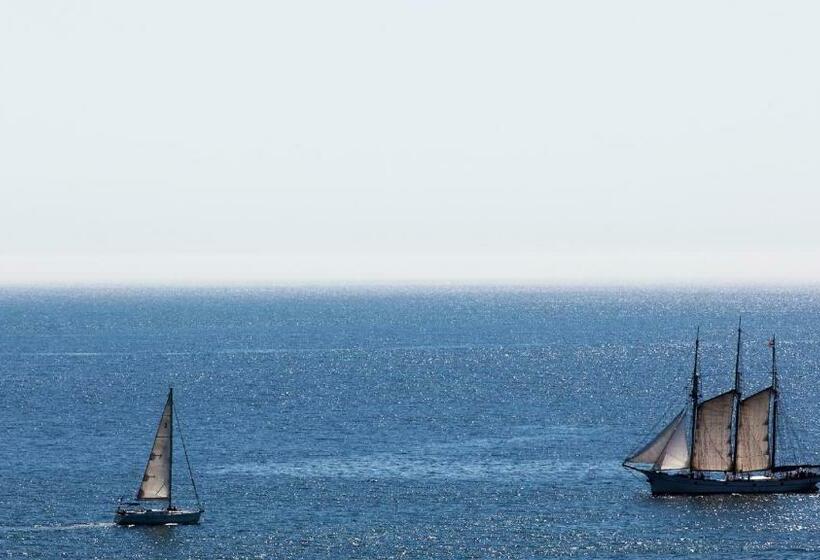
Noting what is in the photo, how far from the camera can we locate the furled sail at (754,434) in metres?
121

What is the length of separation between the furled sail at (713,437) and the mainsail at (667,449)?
10.4 feet

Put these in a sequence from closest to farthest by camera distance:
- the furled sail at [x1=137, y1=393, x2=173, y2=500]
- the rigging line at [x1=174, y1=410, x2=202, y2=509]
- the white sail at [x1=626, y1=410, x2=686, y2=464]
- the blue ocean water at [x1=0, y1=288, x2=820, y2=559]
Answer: the blue ocean water at [x1=0, y1=288, x2=820, y2=559] → the furled sail at [x1=137, y1=393, x2=173, y2=500] → the rigging line at [x1=174, y1=410, x2=202, y2=509] → the white sail at [x1=626, y1=410, x2=686, y2=464]

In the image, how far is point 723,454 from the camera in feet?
395

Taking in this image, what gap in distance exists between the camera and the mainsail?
11569 cm

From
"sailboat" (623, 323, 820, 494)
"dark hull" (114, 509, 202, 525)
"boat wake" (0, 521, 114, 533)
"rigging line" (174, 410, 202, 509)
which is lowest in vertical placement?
"boat wake" (0, 521, 114, 533)

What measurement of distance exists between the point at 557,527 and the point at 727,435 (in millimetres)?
25861

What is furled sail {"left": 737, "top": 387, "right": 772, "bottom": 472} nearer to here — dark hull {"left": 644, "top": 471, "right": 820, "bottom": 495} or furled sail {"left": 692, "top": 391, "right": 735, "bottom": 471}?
furled sail {"left": 692, "top": 391, "right": 735, "bottom": 471}

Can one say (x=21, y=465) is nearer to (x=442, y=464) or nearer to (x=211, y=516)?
(x=211, y=516)

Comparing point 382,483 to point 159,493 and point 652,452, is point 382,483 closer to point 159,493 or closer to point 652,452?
Answer: point 159,493

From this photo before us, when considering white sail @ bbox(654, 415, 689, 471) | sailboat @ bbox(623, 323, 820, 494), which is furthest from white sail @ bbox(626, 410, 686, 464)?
white sail @ bbox(654, 415, 689, 471)

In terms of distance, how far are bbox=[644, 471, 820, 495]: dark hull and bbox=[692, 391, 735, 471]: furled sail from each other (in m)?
4.10

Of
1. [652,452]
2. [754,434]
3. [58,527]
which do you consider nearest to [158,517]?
[58,527]

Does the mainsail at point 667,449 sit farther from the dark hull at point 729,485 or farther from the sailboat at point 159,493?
the sailboat at point 159,493

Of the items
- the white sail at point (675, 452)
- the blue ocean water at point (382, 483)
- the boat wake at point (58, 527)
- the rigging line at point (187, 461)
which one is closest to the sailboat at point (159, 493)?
the blue ocean water at point (382, 483)
